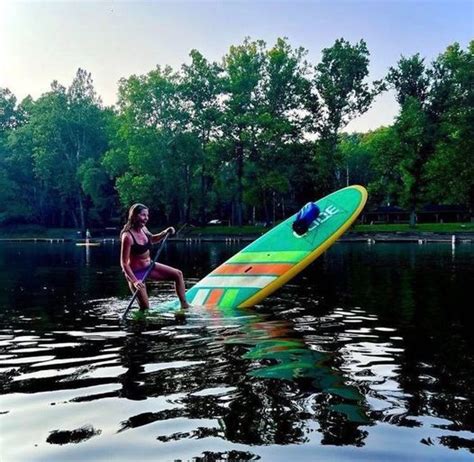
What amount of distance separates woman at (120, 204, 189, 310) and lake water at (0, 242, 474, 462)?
1.64 ft

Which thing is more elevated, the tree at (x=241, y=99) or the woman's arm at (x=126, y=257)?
the tree at (x=241, y=99)

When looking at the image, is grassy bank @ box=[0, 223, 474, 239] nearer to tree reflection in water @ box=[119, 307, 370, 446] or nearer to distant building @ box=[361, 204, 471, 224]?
distant building @ box=[361, 204, 471, 224]

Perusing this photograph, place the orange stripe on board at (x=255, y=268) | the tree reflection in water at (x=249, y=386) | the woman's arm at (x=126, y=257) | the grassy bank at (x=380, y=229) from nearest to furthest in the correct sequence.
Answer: the tree reflection in water at (x=249, y=386), the woman's arm at (x=126, y=257), the orange stripe on board at (x=255, y=268), the grassy bank at (x=380, y=229)

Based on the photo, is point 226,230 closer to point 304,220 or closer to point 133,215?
point 304,220

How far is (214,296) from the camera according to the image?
10.3 meters

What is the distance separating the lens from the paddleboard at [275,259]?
1015 centimetres

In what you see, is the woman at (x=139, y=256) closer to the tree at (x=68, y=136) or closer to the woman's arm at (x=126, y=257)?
the woman's arm at (x=126, y=257)

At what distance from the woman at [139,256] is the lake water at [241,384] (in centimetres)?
50

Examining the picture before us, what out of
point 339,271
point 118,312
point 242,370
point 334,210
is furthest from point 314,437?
point 339,271

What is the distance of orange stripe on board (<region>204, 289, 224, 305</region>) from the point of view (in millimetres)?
10179

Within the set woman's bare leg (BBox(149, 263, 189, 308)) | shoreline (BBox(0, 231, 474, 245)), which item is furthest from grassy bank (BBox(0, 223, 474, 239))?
woman's bare leg (BBox(149, 263, 189, 308))

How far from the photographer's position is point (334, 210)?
11.1 meters

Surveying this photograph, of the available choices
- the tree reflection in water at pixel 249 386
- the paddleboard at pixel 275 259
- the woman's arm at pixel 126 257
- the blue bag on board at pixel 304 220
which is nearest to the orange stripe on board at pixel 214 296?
the paddleboard at pixel 275 259

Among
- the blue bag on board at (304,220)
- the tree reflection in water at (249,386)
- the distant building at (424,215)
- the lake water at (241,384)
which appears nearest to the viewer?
the lake water at (241,384)
